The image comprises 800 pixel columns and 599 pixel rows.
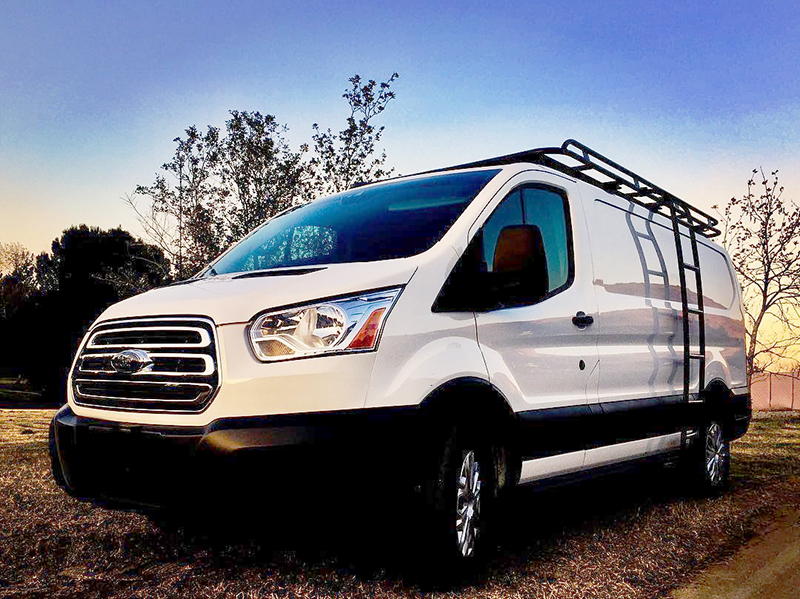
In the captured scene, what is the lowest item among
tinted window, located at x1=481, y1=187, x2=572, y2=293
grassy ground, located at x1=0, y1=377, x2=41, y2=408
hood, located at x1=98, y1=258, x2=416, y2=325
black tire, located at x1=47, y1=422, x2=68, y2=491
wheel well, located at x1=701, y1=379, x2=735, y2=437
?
grassy ground, located at x1=0, y1=377, x2=41, y2=408

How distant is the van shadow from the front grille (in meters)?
0.52

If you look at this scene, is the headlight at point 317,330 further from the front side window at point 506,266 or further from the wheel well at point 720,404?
the wheel well at point 720,404

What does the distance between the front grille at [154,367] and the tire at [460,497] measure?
3.78 ft

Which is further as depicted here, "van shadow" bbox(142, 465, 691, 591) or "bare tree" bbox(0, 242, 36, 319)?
"bare tree" bbox(0, 242, 36, 319)

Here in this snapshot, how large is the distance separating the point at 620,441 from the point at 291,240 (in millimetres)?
2652

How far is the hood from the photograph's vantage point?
357 cm

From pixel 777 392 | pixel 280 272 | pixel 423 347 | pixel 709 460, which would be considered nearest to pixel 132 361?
pixel 280 272

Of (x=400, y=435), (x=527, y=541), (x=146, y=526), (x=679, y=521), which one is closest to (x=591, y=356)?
(x=527, y=541)

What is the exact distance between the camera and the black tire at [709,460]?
689 centimetres

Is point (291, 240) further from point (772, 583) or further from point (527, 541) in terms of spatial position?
point (772, 583)

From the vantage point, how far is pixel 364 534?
369 cm

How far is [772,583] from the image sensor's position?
4254 mm

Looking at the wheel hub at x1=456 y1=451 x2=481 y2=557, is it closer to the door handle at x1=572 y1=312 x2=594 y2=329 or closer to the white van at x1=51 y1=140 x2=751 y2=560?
the white van at x1=51 y1=140 x2=751 y2=560

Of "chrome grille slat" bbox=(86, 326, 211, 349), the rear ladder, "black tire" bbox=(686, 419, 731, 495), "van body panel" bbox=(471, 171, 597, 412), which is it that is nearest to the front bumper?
"chrome grille slat" bbox=(86, 326, 211, 349)
